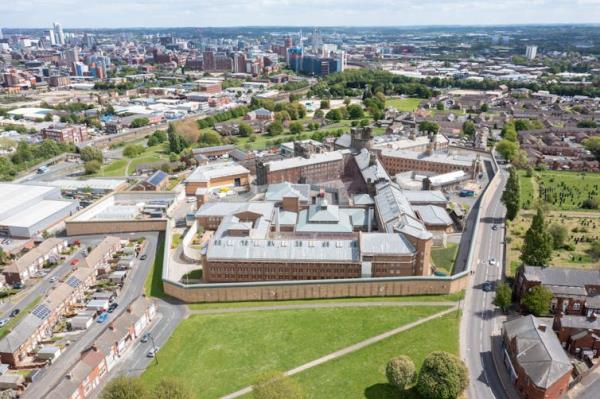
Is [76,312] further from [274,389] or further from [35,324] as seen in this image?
[274,389]

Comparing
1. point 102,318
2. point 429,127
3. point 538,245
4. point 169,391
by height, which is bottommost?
point 102,318

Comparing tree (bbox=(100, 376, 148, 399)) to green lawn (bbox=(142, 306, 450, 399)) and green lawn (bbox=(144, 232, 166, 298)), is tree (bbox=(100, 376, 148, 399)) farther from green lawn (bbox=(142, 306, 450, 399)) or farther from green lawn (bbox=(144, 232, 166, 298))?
green lawn (bbox=(144, 232, 166, 298))

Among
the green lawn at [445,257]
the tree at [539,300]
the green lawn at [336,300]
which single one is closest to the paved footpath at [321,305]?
the green lawn at [336,300]

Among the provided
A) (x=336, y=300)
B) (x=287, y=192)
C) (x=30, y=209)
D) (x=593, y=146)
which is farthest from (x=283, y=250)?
(x=593, y=146)

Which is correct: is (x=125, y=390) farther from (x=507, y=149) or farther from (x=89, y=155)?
(x=507, y=149)

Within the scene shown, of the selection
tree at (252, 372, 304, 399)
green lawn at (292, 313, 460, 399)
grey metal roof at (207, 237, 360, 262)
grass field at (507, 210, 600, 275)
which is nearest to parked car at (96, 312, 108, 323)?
grey metal roof at (207, 237, 360, 262)

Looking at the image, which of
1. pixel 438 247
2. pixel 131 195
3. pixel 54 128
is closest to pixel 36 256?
pixel 131 195

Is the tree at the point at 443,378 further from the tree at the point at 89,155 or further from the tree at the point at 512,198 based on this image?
the tree at the point at 89,155
